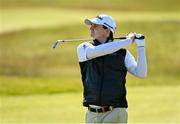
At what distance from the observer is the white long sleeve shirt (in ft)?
19.8

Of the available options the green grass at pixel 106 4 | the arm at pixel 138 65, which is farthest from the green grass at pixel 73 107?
the green grass at pixel 106 4

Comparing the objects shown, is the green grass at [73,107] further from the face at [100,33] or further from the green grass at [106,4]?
the green grass at [106,4]

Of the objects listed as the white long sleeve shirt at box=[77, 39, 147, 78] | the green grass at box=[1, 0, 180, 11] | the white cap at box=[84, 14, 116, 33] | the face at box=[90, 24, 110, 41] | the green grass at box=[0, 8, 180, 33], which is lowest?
the white long sleeve shirt at box=[77, 39, 147, 78]

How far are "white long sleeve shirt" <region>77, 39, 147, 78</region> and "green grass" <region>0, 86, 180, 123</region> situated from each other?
6239mm

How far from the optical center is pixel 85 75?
6.27 meters

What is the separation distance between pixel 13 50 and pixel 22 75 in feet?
15.1

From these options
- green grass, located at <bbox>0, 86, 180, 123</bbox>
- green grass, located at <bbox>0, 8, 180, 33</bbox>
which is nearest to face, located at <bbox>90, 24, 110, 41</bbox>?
green grass, located at <bbox>0, 86, 180, 123</bbox>

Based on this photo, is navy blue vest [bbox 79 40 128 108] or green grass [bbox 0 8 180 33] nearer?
navy blue vest [bbox 79 40 128 108]

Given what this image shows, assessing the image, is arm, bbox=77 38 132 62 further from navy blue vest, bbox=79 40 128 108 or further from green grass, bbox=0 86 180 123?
green grass, bbox=0 86 180 123

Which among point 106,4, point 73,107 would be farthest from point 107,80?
point 106,4

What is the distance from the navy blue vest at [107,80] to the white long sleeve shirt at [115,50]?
84mm

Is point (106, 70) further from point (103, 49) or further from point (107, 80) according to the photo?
point (103, 49)

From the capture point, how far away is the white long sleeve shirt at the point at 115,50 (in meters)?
6.04

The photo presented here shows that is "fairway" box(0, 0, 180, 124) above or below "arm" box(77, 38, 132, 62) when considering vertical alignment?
above
